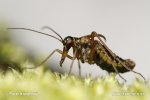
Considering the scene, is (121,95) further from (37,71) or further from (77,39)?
(77,39)

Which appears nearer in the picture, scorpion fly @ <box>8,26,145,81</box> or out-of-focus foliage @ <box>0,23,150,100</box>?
out-of-focus foliage @ <box>0,23,150,100</box>

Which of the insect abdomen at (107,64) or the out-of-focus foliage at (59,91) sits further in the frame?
the insect abdomen at (107,64)

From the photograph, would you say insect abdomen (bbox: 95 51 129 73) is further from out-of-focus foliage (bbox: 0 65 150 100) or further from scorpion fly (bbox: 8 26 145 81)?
out-of-focus foliage (bbox: 0 65 150 100)

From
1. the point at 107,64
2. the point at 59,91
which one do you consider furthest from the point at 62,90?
the point at 107,64

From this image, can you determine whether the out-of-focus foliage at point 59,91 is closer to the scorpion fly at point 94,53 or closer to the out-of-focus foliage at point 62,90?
the out-of-focus foliage at point 62,90

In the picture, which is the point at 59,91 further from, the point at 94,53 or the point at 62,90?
the point at 94,53

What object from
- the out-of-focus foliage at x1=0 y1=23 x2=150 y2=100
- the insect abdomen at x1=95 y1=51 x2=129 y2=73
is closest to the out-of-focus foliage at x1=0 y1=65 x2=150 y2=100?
the out-of-focus foliage at x1=0 y1=23 x2=150 y2=100

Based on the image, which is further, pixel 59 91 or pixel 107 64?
pixel 107 64

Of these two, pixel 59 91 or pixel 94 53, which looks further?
pixel 94 53

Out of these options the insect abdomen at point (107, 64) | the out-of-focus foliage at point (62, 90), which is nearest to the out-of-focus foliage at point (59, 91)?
the out-of-focus foliage at point (62, 90)

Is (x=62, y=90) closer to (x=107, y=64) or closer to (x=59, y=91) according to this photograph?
(x=59, y=91)

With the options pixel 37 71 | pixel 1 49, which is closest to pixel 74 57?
pixel 37 71
